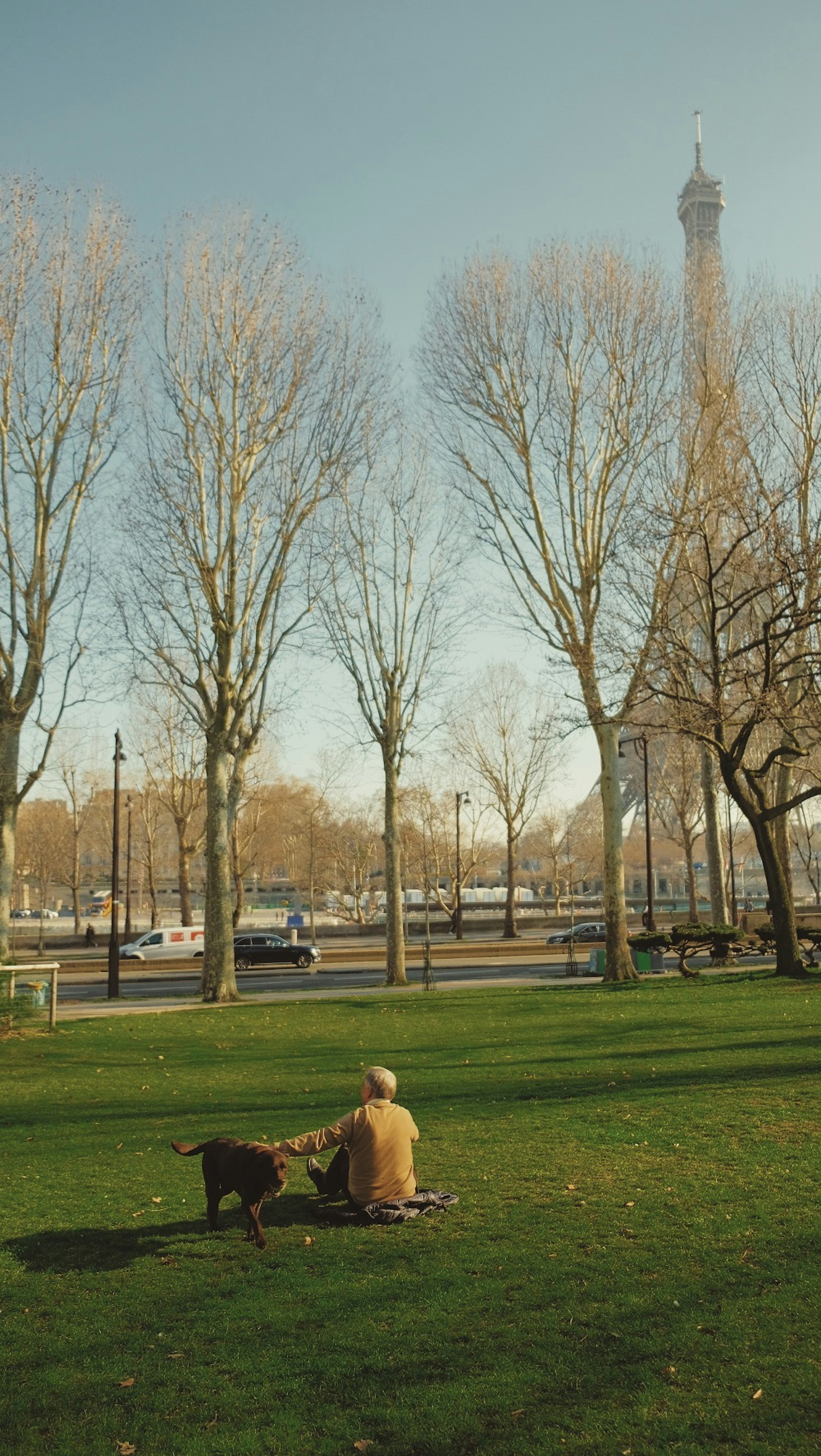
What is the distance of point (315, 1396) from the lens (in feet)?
15.3

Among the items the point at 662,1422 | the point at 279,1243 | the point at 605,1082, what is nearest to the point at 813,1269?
the point at 662,1422

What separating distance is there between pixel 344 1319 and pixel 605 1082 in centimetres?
702

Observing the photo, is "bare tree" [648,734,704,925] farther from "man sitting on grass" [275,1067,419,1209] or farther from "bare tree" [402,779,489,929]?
"man sitting on grass" [275,1067,419,1209]

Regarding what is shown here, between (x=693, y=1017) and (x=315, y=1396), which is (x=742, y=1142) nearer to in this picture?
(x=315, y=1396)

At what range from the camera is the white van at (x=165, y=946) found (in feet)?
138

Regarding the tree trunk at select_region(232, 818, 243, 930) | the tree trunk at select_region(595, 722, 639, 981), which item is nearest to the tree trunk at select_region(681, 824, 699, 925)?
the tree trunk at select_region(232, 818, 243, 930)

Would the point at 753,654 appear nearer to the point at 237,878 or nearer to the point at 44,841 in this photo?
the point at 237,878

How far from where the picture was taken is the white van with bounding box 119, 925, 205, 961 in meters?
41.9

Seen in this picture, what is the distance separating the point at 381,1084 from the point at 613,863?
18.1 meters

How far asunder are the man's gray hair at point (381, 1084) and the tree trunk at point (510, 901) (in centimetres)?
4526

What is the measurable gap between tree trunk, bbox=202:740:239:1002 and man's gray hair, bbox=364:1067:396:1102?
16.7m

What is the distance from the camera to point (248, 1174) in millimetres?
6676

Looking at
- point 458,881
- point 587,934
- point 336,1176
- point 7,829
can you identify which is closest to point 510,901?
point 458,881

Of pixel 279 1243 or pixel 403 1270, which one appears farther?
pixel 279 1243
